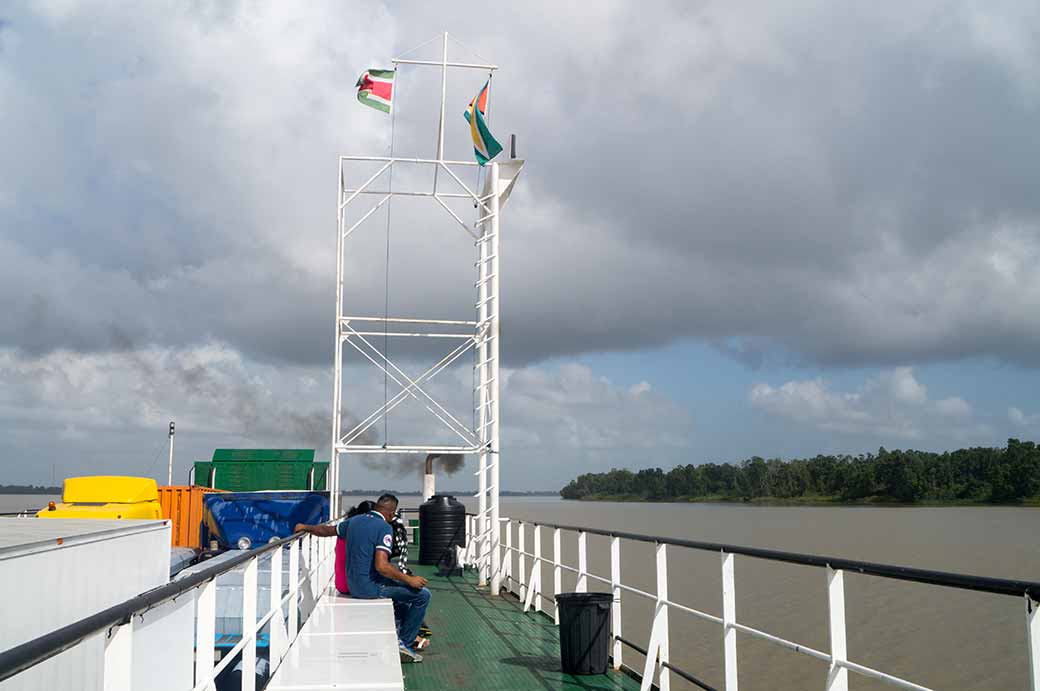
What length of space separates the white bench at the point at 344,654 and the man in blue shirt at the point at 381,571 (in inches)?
13.2

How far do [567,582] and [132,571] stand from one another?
2356 cm

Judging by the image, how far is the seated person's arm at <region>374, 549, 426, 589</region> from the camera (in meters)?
8.00

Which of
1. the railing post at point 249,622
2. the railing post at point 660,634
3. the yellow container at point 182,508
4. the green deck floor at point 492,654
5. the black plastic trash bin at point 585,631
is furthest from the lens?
the yellow container at point 182,508

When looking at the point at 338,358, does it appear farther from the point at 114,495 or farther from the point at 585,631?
the point at 585,631

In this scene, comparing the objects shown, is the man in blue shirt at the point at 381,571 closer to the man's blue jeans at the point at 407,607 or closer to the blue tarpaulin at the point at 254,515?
the man's blue jeans at the point at 407,607

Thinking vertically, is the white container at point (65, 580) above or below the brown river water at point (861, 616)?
above

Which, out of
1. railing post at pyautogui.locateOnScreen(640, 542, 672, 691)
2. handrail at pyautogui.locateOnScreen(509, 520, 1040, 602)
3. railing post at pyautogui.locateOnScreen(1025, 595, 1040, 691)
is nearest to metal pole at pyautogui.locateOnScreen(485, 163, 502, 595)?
railing post at pyautogui.locateOnScreen(640, 542, 672, 691)

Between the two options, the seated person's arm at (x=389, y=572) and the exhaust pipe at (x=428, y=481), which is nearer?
the seated person's arm at (x=389, y=572)

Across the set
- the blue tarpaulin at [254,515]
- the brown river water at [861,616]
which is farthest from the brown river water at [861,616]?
the blue tarpaulin at [254,515]

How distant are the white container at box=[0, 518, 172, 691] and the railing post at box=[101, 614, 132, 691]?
0.93m

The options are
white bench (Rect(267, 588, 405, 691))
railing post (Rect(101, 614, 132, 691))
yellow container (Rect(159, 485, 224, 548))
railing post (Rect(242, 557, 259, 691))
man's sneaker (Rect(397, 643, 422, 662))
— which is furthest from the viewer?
yellow container (Rect(159, 485, 224, 548))

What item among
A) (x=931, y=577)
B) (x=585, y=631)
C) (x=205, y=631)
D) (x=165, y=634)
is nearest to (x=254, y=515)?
(x=585, y=631)

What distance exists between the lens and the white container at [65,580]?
14.3ft

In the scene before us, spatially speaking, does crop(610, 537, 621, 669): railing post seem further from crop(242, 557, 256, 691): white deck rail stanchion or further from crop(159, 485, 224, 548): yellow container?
crop(159, 485, 224, 548): yellow container
